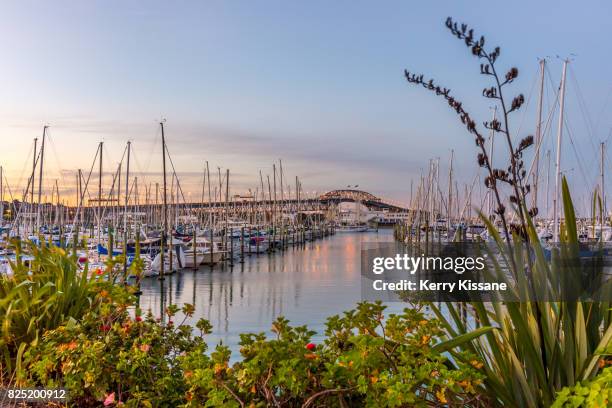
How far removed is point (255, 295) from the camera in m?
34.1

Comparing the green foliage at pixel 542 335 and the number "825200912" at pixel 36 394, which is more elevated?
the green foliage at pixel 542 335

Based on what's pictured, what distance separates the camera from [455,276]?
512 centimetres

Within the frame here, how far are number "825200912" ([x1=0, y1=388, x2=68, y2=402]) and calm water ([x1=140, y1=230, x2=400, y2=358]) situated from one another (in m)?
13.5

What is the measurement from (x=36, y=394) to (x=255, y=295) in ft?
97.1

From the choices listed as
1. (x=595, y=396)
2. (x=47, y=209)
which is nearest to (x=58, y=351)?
(x=595, y=396)

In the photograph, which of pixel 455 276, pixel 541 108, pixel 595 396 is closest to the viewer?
pixel 595 396

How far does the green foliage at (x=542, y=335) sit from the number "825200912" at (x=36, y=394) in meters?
3.12

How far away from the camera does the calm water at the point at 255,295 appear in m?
25.4

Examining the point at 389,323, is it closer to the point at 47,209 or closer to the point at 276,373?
the point at 276,373

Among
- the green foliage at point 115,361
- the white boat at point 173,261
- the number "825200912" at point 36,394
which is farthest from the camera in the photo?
the white boat at point 173,261

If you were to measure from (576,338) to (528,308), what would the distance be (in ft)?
1.23

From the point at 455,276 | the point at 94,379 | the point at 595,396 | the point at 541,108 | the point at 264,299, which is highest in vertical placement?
the point at 541,108

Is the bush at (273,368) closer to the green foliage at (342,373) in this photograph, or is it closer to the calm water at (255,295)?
the green foliage at (342,373)

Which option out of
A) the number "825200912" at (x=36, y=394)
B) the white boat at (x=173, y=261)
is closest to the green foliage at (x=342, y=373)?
the number "825200912" at (x=36, y=394)
